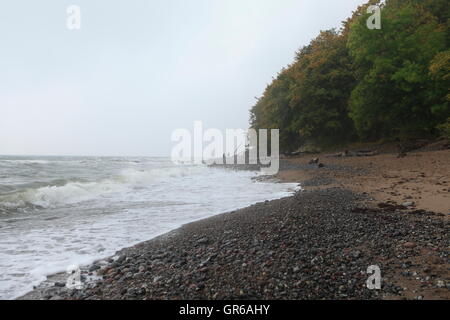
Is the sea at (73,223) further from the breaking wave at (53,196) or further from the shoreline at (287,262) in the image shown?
the shoreline at (287,262)

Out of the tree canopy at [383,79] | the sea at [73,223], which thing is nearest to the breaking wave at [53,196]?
the sea at [73,223]

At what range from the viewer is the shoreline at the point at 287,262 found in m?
3.15

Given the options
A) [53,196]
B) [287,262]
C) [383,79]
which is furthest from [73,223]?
[383,79]

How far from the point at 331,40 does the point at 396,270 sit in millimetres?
32558

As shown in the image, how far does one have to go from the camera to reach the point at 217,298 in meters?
3.13

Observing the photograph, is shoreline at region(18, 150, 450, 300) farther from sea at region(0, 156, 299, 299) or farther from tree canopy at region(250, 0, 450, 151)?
tree canopy at region(250, 0, 450, 151)

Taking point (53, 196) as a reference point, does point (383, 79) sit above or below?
above

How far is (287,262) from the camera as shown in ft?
12.5

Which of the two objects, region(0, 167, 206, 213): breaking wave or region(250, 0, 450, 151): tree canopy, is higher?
region(250, 0, 450, 151): tree canopy

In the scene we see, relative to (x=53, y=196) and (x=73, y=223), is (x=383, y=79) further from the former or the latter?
(x=53, y=196)

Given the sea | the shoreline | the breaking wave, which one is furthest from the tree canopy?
the breaking wave

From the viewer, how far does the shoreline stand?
124 inches

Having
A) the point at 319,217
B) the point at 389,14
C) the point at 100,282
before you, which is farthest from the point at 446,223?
the point at 389,14

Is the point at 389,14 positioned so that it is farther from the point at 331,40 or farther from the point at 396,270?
the point at 396,270
